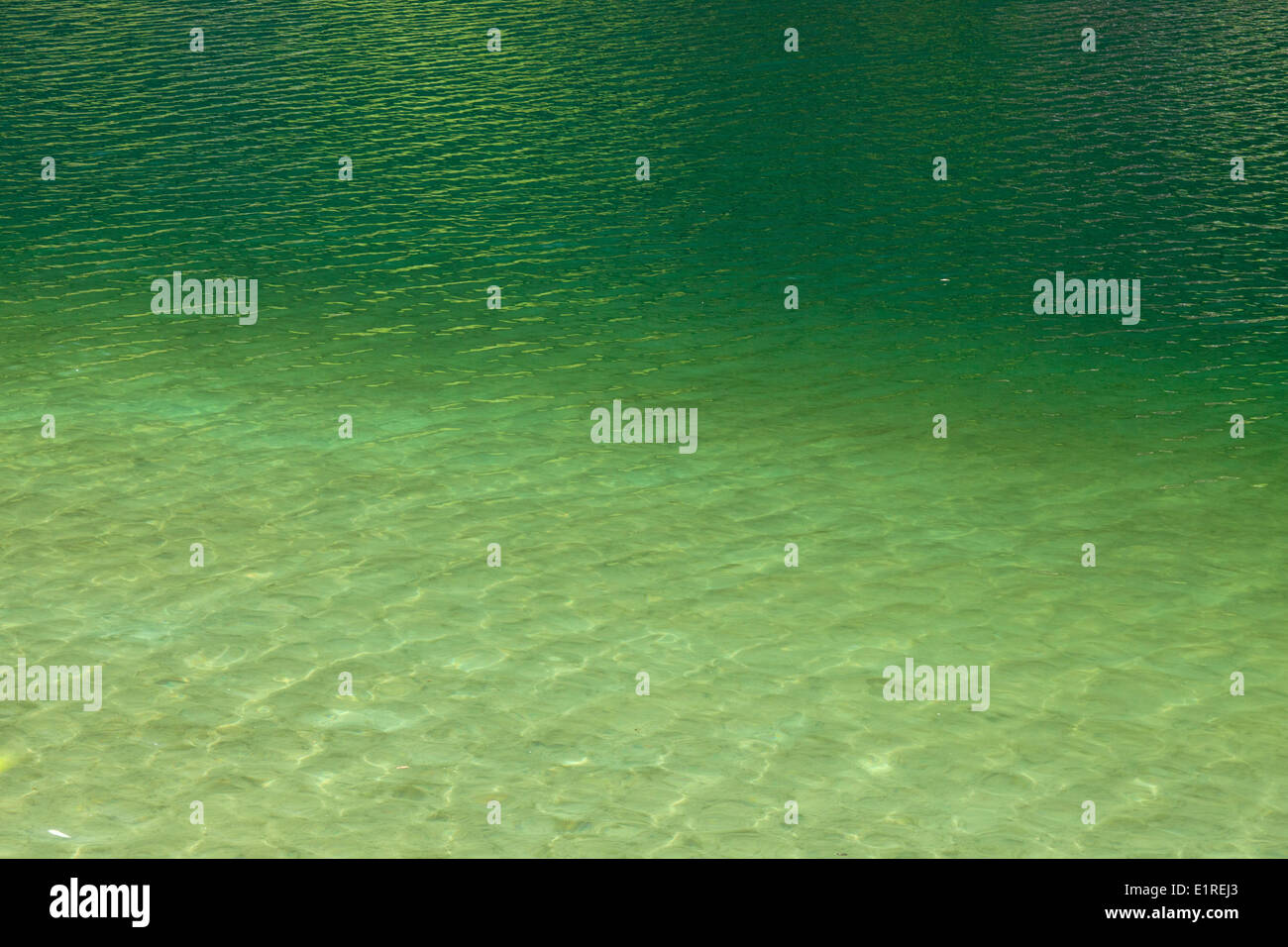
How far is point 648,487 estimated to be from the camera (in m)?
15.1

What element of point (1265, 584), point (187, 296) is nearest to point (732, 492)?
point (1265, 584)

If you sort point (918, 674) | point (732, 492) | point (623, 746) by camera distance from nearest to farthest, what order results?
point (623, 746) → point (918, 674) → point (732, 492)

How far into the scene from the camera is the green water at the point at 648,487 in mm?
10344

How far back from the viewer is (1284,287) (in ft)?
70.4

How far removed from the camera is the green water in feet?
33.9

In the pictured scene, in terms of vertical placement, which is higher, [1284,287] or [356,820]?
[1284,287]

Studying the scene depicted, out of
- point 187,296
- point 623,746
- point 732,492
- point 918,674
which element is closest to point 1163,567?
Answer: point 918,674

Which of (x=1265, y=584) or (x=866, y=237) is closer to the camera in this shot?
(x=1265, y=584)

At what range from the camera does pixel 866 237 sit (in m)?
24.1

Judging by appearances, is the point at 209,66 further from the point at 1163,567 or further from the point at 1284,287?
the point at 1163,567

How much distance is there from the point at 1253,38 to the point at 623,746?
3699 centimetres
